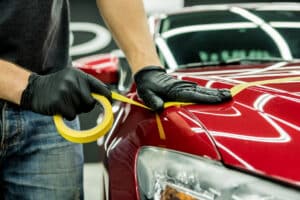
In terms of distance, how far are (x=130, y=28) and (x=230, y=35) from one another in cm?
77

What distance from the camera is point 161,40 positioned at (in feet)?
6.57

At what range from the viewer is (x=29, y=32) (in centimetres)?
121

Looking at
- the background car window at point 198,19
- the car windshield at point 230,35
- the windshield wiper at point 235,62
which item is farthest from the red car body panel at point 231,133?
the background car window at point 198,19

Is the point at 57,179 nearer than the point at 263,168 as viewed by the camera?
No

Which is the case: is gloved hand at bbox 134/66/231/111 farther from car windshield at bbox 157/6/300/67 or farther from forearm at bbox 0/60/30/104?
car windshield at bbox 157/6/300/67

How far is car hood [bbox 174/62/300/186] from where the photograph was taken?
92 centimetres

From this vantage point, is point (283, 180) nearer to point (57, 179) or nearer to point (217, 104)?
point (217, 104)

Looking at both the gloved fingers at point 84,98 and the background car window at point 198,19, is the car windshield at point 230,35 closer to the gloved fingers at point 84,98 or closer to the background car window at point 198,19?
the background car window at point 198,19

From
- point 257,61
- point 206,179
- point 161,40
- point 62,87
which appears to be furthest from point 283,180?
point 161,40

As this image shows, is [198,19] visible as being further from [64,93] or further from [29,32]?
[64,93]

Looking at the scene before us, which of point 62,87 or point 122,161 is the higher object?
point 62,87

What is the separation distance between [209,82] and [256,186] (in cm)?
52

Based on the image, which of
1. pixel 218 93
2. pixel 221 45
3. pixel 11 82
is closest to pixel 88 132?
pixel 11 82

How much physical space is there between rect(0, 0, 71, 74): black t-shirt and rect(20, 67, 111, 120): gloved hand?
0.18 m
